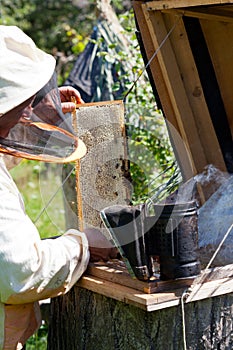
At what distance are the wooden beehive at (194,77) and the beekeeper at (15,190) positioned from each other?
0.79 m

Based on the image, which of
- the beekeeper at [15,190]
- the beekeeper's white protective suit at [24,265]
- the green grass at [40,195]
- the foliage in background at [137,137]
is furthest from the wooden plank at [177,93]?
the green grass at [40,195]

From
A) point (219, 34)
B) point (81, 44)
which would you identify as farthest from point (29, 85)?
point (81, 44)

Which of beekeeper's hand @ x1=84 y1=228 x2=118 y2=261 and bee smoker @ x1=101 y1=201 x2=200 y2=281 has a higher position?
bee smoker @ x1=101 y1=201 x2=200 y2=281

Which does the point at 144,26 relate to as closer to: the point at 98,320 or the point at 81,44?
the point at 98,320

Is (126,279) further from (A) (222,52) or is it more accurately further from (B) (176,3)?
(A) (222,52)

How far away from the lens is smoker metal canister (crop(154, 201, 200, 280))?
2.51m

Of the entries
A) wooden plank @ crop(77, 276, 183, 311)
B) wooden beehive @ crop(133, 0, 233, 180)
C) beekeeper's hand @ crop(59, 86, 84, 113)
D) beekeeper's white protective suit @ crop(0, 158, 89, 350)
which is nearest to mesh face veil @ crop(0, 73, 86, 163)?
beekeeper's white protective suit @ crop(0, 158, 89, 350)

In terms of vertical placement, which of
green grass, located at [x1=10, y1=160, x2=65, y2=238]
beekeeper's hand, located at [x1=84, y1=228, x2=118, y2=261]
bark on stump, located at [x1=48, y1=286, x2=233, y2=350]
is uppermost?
beekeeper's hand, located at [x1=84, y1=228, x2=118, y2=261]

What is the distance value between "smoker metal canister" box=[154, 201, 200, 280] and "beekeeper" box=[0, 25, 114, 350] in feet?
1.33

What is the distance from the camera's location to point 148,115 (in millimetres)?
5086

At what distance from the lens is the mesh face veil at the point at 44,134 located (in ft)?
8.61

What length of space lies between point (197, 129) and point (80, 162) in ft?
2.66

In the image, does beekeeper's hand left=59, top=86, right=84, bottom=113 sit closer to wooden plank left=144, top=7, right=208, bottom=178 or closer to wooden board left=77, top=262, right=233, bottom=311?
wooden plank left=144, top=7, right=208, bottom=178

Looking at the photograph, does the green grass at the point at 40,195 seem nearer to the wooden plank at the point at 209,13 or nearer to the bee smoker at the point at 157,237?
the wooden plank at the point at 209,13
